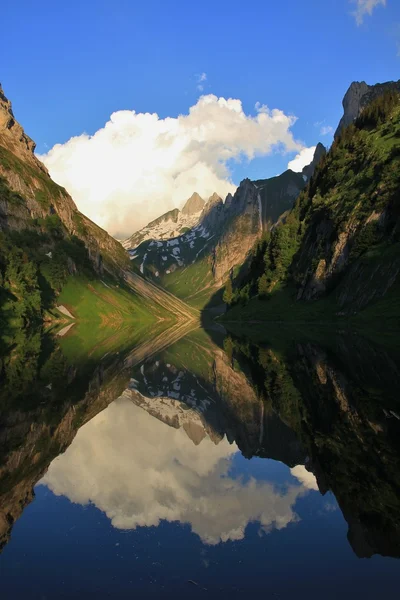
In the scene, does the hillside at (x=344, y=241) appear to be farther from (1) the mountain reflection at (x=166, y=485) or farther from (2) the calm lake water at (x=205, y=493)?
(1) the mountain reflection at (x=166, y=485)

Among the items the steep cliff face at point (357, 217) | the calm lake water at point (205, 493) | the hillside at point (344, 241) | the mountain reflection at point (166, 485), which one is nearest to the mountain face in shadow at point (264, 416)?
the calm lake water at point (205, 493)

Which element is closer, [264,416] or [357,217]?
[264,416]

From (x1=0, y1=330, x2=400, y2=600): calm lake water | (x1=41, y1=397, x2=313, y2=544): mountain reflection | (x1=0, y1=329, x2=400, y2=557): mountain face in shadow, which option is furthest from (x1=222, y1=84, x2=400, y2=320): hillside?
(x1=41, y1=397, x2=313, y2=544): mountain reflection

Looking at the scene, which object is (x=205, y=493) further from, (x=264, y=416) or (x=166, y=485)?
(x=264, y=416)

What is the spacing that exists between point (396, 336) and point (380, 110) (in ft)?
412

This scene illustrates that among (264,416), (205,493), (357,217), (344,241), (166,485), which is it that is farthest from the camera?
(344,241)

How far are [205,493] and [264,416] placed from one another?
8.87 metres

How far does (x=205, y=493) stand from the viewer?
49.0 feet

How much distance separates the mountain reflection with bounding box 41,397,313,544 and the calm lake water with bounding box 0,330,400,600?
69mm

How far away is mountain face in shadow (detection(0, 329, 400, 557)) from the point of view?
44.0ft

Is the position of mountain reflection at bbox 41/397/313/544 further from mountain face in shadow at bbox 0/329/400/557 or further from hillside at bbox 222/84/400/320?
hillside at bbox 222/84/400/320

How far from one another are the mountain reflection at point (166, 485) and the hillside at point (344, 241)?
61319 millimetres

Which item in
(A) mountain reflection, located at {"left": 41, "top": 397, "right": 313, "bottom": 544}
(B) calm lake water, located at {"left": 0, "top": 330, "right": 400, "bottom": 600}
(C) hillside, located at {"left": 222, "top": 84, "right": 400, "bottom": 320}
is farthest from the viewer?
(C) hillside, located at {"left": 222, "top": 84, "right": 400, "bottom": 320}

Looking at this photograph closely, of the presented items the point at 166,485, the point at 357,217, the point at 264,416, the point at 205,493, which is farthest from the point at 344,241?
the point at 205,493
